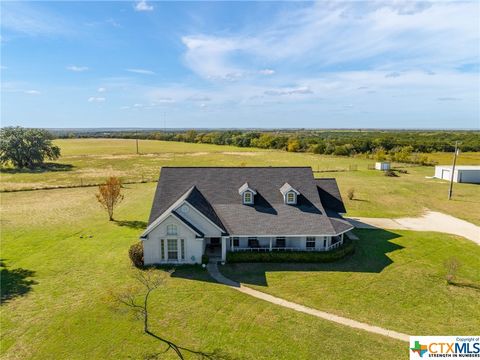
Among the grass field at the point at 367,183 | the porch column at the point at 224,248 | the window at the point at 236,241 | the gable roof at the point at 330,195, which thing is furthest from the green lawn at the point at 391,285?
the grass field at the point at 367,183

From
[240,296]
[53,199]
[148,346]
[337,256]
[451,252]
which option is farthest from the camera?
[53,199]

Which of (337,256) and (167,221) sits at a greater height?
(167,221)

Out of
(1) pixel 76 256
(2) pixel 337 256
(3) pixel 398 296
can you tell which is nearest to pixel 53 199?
(1) pixel 76 256

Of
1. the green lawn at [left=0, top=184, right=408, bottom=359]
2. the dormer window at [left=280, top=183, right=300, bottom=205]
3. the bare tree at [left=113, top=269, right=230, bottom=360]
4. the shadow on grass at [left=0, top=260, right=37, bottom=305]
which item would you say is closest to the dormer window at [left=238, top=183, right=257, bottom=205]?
the dormer window at [left=280, top=183, right=300, bottom=205]

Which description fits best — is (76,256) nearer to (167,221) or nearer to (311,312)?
(167,221)

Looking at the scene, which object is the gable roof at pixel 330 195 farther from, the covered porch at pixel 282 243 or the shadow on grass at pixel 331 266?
the covered porch at pixel 282 243

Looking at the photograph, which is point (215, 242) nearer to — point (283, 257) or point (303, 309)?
point (283, 257)
